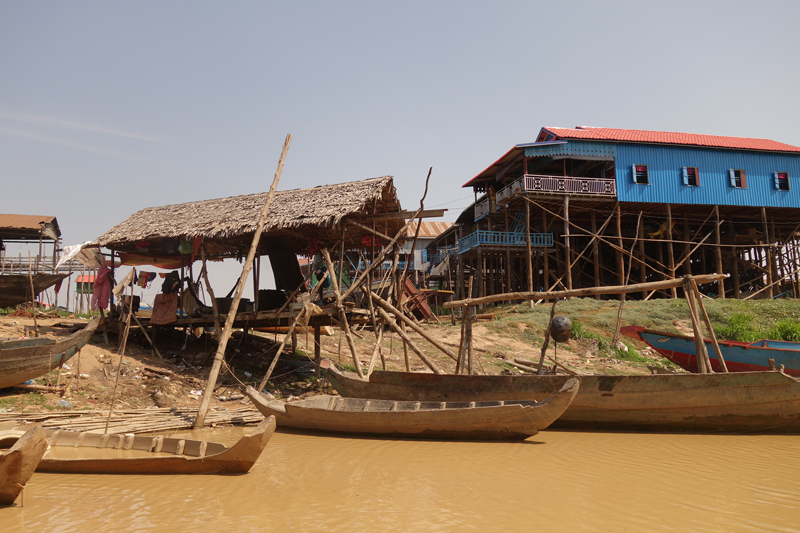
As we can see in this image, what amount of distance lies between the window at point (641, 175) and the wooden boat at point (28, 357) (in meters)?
20.9

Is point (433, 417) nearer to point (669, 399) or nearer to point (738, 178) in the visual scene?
point (669, 399)

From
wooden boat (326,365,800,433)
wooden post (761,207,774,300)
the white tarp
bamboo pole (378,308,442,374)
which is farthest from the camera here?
wooden post (761,207,774,300)

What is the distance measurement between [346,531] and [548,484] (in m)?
2.18

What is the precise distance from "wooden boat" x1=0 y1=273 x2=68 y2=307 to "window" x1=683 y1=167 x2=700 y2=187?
24.1 meters

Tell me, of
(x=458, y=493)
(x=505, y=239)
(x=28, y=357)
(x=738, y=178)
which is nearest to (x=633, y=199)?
(x=738, y=178)

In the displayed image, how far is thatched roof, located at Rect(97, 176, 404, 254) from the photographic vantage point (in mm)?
10562

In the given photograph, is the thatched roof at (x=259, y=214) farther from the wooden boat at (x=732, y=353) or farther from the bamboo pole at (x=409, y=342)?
the wooden boat at (x=732, y=353)

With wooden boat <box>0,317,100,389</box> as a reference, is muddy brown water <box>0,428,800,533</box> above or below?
below

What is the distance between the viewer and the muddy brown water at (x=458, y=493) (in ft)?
13.2

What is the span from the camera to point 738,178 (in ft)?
73.6

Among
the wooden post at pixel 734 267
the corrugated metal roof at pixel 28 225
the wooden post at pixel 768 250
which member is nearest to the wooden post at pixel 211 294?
the corrugated metal roof at pixel 28 225

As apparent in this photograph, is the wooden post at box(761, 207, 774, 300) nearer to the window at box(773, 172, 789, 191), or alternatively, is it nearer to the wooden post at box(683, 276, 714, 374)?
the window at box(773, 172, 789, 191)

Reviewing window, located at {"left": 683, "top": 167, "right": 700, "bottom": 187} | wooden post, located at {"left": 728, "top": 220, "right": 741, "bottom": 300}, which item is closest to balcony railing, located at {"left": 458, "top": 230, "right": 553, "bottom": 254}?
window, located at {"left": 683, "top": 167, "right": 700, "bottom": 187}

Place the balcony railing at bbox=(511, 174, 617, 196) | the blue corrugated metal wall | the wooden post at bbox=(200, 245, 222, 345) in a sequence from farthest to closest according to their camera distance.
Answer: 1. the blue corrugated metal wall
2. the balcony railing at bbox=(511, 174, 617, 196)
3. the wooden post at bbox=(200, 245, 222, 345)
